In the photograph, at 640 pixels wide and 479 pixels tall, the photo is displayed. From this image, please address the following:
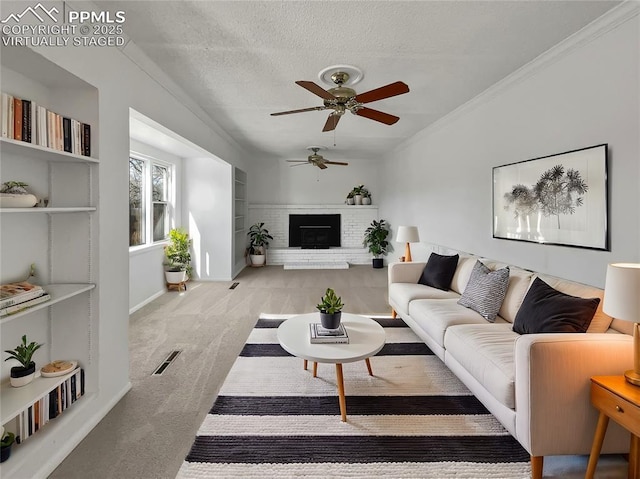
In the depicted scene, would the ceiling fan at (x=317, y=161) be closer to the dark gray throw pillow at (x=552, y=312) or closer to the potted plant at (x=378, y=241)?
the potted plant at (x=378, y=241)

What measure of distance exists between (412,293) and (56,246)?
299 cm

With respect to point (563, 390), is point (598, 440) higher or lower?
lower

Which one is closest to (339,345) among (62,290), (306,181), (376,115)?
(62,290)

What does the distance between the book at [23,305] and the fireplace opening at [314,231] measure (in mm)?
6676

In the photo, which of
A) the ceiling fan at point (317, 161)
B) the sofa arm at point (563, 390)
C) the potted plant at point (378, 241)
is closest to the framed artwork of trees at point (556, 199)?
the sofa arm at point (563, 390)

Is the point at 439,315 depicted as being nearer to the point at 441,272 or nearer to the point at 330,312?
the point at 330,312

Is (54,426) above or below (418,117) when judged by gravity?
below

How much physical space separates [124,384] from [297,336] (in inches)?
50.7

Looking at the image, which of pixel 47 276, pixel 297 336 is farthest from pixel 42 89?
pixel 297 336

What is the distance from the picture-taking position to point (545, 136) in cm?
280

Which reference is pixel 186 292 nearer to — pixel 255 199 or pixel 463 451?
pixel 255 199

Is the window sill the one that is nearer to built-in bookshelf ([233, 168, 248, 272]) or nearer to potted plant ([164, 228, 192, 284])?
potted plant ([164, 228, 192, 284])

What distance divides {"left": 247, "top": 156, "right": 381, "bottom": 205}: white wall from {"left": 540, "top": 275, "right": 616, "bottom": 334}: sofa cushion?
6285mm

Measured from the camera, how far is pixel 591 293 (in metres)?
2.08
